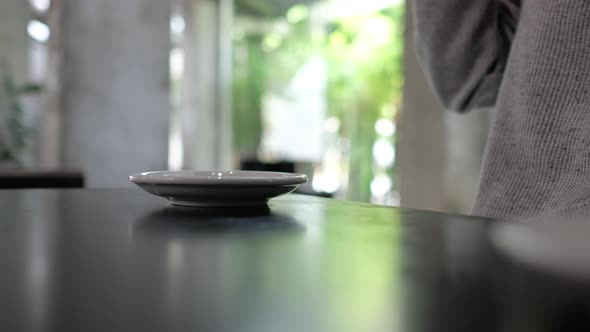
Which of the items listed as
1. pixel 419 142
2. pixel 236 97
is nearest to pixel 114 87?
pixel 236 97

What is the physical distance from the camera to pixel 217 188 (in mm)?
524

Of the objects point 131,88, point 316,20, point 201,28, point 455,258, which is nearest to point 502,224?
point 455,258

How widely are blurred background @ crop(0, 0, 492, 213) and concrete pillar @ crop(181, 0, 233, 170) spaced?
0.01 metres

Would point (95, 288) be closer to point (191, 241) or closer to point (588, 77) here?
point (191, 241)

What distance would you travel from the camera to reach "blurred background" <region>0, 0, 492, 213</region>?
2.85 m

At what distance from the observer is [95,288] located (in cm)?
22

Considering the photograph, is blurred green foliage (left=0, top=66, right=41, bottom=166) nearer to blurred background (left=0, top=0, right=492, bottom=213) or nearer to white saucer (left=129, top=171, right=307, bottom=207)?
blurred background (left=0, top=0, right=492, bottom=213)

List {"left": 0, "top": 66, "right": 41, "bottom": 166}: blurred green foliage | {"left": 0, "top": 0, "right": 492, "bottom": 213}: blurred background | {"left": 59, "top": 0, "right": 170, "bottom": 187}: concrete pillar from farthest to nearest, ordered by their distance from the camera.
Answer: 1. {"left": 59, "top": 0, "right": 170, "bottom": 187}: concrete pillar
2. {"left": 0, "top": 66, "right": 41, "bottom": 166}: blurred green foliage
3. {"left": 0, "top": 0, "right": 492, "bottom": 213}: blurred background

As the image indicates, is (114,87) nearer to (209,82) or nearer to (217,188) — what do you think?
(209,82)

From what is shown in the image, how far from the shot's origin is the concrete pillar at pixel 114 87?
3507mm

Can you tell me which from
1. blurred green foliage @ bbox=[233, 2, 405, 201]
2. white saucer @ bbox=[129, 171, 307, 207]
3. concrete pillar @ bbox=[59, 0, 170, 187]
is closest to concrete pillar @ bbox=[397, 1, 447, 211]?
blurred green foliage @ bbox=[233, 2, 405, 201]

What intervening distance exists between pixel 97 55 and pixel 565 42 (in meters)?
3.37

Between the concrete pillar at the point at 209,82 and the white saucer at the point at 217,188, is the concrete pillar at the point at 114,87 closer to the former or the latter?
the concrete pillar at the point at 209,82

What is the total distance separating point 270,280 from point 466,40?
784mm
